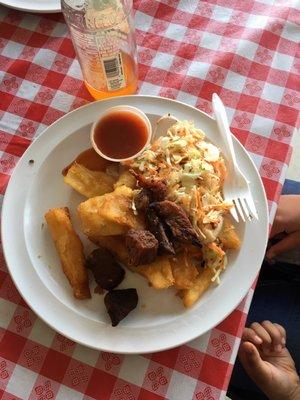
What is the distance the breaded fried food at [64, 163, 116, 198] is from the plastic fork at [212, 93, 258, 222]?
0.32 m

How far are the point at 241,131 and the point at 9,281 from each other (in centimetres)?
80

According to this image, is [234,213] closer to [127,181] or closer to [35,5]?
[127,181]

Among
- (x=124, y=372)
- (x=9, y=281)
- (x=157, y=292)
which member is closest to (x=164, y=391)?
(x=124, y=372)

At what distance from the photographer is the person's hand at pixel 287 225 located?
155cm

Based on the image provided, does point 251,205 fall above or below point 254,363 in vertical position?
above

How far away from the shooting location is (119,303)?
1171mm

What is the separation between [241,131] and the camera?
4.77ft

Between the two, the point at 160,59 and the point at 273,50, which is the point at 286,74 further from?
the point at 160,59

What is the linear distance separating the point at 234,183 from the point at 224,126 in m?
0.17

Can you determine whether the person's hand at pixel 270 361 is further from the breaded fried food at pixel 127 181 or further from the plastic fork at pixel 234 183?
the breaded fried food at pixel 127 181

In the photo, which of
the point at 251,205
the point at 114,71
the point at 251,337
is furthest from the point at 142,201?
the point at 251,337

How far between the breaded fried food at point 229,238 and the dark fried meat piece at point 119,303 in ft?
0.88

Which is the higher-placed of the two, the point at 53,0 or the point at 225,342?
the point at 53,0

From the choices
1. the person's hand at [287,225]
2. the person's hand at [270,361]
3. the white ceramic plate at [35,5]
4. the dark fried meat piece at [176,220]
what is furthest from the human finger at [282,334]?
the white ceramic plate at [35,5]
